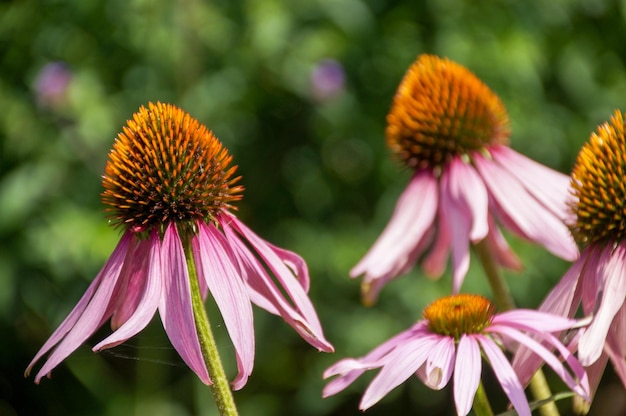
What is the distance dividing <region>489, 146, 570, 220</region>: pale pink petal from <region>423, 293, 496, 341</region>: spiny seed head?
0.37m

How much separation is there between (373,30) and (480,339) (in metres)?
2.11

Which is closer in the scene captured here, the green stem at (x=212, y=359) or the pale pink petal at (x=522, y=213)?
the green stem at (x=212, y=359)

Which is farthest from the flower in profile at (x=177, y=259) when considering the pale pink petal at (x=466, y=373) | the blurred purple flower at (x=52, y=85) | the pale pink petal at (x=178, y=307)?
the blurred purple flower at (x=52, y=85)

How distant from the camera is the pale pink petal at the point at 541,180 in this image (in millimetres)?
1322

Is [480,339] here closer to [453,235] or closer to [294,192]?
[453,235]

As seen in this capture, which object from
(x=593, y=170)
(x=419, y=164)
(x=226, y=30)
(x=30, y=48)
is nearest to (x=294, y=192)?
(x=226, y=30)

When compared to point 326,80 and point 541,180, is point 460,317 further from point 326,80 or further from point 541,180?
point 326,80

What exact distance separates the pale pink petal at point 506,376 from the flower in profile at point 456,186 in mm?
311

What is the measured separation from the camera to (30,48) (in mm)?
3068

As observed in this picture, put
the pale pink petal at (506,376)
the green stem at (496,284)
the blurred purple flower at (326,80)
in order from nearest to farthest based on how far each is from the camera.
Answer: the pale pink petal at (506,376)
the green stem at (496,284)
the blurred purple flower at (326,80)

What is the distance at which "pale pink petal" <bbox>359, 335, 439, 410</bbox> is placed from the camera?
85cm

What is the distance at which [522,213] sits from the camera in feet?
4.33

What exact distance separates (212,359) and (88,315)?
0.43 feet

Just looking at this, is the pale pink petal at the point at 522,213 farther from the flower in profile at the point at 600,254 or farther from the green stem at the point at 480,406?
the green stem at the point at 480,406
